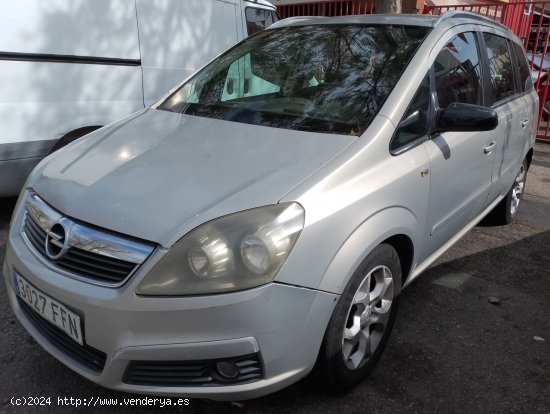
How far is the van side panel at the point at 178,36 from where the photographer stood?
4.32 m

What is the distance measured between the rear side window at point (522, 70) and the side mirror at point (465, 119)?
6.12 ft

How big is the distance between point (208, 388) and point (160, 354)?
21 cm

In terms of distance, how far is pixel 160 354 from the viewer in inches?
69.8

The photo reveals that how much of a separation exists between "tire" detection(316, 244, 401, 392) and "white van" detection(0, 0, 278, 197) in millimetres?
2720

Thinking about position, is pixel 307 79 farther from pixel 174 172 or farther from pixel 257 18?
pixel 257 18

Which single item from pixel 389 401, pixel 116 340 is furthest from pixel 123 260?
pixel 389 401

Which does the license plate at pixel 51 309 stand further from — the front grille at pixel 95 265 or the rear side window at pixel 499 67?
the rear side window at pixel 499 67

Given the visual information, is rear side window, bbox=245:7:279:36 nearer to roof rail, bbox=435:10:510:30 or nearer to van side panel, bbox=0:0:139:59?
van side panel, bbox=0:0:139:59

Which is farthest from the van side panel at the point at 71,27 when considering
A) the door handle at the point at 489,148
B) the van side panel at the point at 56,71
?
the door handle at the point at 489,148

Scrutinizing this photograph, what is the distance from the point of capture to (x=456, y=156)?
276 centimetres

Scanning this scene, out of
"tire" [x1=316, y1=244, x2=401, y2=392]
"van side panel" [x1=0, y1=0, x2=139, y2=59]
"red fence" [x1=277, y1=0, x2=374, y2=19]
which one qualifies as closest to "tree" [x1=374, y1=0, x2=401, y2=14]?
"red fence" [x1=277, y1=0, x2=374, y2=19]

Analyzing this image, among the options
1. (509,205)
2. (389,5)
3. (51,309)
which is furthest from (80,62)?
(389,5)

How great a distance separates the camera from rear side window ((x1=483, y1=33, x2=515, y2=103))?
3.48 metres

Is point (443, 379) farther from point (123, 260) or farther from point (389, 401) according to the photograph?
point (123, 260)
